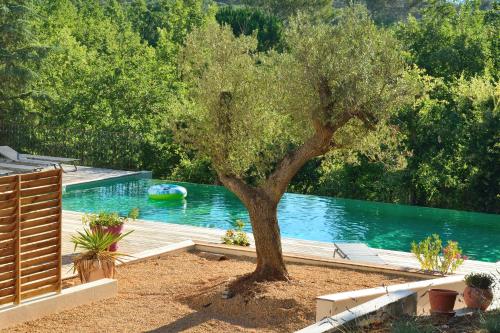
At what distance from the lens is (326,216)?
1919 cm

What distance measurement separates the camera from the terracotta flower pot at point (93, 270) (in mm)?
9594

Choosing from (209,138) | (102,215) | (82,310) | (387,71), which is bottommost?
(82,310)

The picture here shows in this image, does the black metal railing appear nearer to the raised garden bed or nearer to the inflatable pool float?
the inflatable pool float

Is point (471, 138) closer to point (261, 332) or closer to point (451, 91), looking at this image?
point (451, 91)

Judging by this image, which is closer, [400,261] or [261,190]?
[261,190]

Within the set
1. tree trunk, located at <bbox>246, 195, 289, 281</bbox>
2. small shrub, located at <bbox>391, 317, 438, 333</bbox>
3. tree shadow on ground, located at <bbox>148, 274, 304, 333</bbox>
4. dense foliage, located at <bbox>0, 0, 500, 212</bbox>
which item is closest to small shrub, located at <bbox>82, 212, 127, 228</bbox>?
tree shadow on ground, located at <bbox>148, 274, 304, 333</bbox>

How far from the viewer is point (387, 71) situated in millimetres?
8516

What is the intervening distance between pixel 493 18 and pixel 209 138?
24043mm

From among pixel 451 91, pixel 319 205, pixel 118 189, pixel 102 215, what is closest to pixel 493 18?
pixel 451 91

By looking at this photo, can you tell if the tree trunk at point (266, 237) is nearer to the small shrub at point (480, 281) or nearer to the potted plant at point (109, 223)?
the small shrub at point (480, 281)

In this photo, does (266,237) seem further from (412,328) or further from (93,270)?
(412,328)

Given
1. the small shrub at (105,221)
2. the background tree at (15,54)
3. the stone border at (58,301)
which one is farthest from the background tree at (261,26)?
the stone border at (58,301)

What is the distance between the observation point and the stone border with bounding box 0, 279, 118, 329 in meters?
8.20

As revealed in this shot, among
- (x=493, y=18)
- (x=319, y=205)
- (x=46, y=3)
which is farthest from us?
(x=46, y=3)
